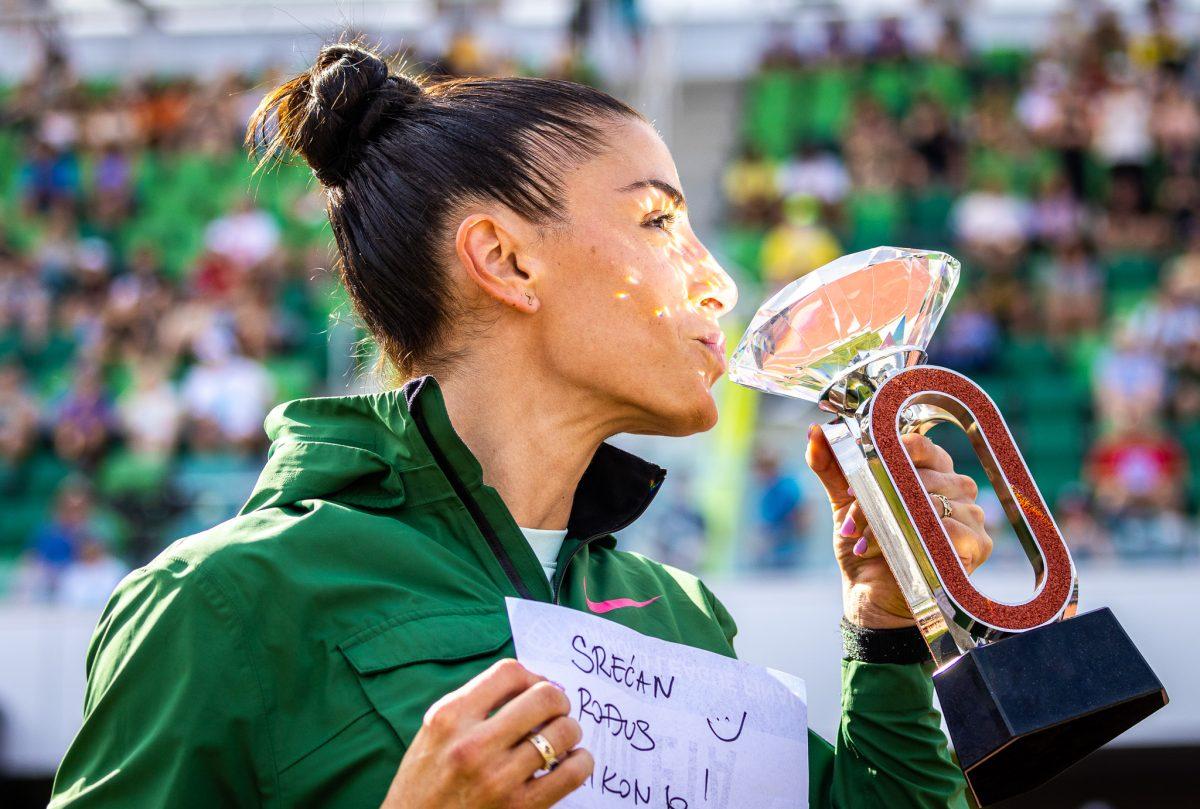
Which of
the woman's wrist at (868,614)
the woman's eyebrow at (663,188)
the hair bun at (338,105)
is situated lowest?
the woman's wrist at (868,614)

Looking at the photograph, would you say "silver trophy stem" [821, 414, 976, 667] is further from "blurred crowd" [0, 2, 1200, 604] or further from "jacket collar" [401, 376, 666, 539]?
"blurred crowd" [0, 2, 1200, 604]

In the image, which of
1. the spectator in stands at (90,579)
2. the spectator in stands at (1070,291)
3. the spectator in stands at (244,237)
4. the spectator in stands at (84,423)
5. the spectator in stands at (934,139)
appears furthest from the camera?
the spectator in stands at (934,139)

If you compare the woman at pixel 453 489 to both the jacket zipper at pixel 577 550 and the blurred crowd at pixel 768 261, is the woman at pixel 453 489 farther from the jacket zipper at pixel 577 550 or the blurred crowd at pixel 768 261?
the blurred crowd at pixel 768 261

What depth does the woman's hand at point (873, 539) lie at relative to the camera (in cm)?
129

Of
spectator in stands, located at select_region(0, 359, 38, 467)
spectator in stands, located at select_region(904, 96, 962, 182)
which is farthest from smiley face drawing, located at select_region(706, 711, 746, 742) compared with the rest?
spectator in stands, located at select_region(904, 96, 962, 182)

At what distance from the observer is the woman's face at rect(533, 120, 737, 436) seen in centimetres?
138

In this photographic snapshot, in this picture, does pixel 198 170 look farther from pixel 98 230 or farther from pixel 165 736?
pixel 165 736

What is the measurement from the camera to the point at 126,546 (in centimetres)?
Answer: 494

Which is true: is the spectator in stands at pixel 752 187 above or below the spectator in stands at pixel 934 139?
below

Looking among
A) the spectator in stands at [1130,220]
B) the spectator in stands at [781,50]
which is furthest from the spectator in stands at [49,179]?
the spectator in stands at [1130,220]

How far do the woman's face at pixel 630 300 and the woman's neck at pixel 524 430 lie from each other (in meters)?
0.03

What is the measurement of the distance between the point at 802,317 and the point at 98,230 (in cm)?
778

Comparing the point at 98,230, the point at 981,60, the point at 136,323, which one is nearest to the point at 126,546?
the point at 136,323

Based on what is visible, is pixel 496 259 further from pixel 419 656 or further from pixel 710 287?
pixel 419 656
